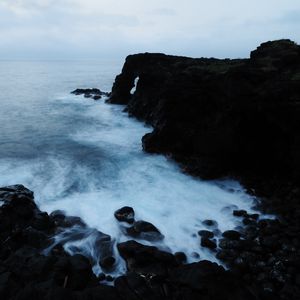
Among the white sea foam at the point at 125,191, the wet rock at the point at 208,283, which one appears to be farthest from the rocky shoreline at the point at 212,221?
the white sea foam at the point at 125,191

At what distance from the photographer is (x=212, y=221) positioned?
14.5m

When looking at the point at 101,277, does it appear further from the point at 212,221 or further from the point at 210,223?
the point at 212,221

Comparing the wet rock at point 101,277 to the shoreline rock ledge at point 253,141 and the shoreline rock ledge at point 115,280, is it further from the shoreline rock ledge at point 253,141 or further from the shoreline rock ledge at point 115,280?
the shoreline rock ledge at point 253,141

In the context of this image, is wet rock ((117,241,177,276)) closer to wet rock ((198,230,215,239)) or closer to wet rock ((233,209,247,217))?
wet rock ((198,230,215,239))

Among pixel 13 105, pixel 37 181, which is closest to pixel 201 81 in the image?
pixel 37 181

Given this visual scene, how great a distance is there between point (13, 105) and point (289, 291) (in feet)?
144

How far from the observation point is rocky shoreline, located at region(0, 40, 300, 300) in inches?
384

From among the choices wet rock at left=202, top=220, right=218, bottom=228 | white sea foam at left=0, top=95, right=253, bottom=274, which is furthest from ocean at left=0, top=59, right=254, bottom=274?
wet rock at left=202, top=220, right=218, bottom=228

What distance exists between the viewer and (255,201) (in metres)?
16.3

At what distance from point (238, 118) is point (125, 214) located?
921cm

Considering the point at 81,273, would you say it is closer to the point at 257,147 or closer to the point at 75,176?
the point at 75,176

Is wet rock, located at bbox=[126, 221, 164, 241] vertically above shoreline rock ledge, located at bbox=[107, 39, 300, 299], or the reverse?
shoreline rock ledge, located at bbox=[107, 39, 300, 299]

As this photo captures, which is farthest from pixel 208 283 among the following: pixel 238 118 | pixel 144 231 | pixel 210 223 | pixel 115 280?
pixel 238 118

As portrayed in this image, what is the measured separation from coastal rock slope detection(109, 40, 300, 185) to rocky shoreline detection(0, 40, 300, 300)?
6cm
